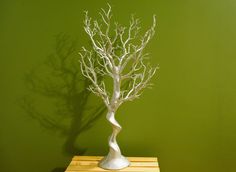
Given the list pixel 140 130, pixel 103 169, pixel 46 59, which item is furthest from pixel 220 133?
pixel 46 59

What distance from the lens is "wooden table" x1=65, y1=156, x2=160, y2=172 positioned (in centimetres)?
169

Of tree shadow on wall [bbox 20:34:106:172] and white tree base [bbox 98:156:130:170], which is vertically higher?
tree shadow on wall [bbox 20:34:106:172]

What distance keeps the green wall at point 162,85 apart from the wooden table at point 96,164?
0.13m

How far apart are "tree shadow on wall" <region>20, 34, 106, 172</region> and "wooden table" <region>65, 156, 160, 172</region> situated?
174 mm

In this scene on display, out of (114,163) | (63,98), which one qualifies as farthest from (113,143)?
(63,98)

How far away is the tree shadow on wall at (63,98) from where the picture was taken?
77.1 inches

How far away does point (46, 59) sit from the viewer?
197 centimetres

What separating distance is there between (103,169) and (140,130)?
0.39 metres

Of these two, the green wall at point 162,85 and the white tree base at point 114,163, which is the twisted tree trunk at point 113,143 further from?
the green wall at point 162,85

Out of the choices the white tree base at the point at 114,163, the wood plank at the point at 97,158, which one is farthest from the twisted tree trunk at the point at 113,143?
the wood plank at the point at 97,158

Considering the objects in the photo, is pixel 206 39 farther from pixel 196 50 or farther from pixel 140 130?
pixel 140 130

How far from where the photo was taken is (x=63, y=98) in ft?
6.49

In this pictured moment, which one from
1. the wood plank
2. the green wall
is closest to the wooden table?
the wood plank

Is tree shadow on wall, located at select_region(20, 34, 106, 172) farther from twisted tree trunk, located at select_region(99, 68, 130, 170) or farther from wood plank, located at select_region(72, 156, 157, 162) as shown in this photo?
twisted tree trunk, located at select_region(99, 68, 130, 170)
